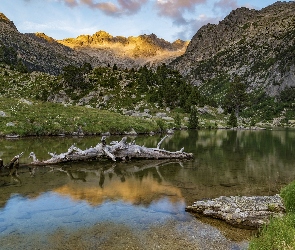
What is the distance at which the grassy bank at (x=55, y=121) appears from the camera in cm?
5584

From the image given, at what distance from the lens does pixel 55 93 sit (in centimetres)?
11994

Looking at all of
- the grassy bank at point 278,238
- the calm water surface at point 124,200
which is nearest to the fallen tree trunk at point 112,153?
the calm water surface at point 124,200

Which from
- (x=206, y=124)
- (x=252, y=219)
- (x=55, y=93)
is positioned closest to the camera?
(x=252, y=219)

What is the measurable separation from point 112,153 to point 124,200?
13.8m

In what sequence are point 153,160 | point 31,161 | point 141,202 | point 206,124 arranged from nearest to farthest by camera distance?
point 141,202 < point 31,161 < point 153,160 < point 206,124

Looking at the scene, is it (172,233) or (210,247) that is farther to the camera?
(172,233)

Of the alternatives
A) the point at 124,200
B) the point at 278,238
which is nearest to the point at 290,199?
the point at 278,238

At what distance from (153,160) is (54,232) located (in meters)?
20.6

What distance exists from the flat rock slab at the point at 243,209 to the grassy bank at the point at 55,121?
1790 inches

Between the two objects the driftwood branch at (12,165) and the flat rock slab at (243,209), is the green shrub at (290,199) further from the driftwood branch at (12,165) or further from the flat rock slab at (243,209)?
the driftwood branch at (12,165)

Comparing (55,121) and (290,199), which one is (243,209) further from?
(55,121)

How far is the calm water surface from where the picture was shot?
12.9 m

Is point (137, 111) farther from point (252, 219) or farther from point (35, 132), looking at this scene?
point (252, 219)

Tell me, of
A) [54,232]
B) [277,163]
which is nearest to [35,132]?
[277,163]
